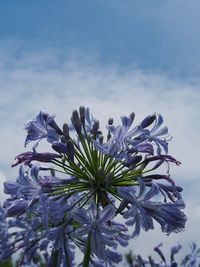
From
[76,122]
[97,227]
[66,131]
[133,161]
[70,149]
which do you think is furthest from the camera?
[76,122]

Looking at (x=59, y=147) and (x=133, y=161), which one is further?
(x=59, y=147)

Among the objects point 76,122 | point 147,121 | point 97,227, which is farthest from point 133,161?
point 76,122

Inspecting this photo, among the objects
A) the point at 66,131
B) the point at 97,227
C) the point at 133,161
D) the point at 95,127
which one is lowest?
the point at 97,227

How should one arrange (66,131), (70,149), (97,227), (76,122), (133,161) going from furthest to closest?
(76,122)
(66,131)
(70,149)
(133,161)
(97,227)

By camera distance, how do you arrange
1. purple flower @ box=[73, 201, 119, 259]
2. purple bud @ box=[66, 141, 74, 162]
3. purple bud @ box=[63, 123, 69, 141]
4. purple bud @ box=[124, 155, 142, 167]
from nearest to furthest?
purple flower @ box=[73, 201, 119, 259]
purple bud @ box=[124, 155, 142, 167]
purple bud @ box=[66, 141, 74, 162]
purple bud @ box=[63, 123, 69, 141]

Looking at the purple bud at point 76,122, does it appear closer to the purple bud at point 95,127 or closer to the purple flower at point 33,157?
the purple bud at point 95,127

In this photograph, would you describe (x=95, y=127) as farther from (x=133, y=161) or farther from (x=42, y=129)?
(x=133, y=161)

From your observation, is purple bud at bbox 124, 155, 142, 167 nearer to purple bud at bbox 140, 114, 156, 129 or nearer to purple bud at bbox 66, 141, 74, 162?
purple bud at bbox 66, 141, 74, 162

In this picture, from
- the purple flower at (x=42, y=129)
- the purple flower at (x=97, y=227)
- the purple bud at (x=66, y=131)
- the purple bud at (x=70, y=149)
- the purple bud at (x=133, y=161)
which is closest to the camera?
the purple flower at (x=97, y=227)

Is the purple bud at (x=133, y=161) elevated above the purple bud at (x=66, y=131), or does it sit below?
below

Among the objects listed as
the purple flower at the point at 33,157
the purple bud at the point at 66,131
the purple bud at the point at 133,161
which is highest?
the purple bud at the point at 66,131

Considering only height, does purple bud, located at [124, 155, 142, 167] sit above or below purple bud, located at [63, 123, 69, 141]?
below

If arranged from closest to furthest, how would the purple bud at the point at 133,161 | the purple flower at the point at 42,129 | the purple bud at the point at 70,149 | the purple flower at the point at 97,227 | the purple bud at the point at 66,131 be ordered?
the purple flower at the point at 97,227 → the purple bud at the point at 133,161 → the purple bud at the point at 70,149 → the purple bud at the point at 66,131 → the purple flower at the point at 42,129
